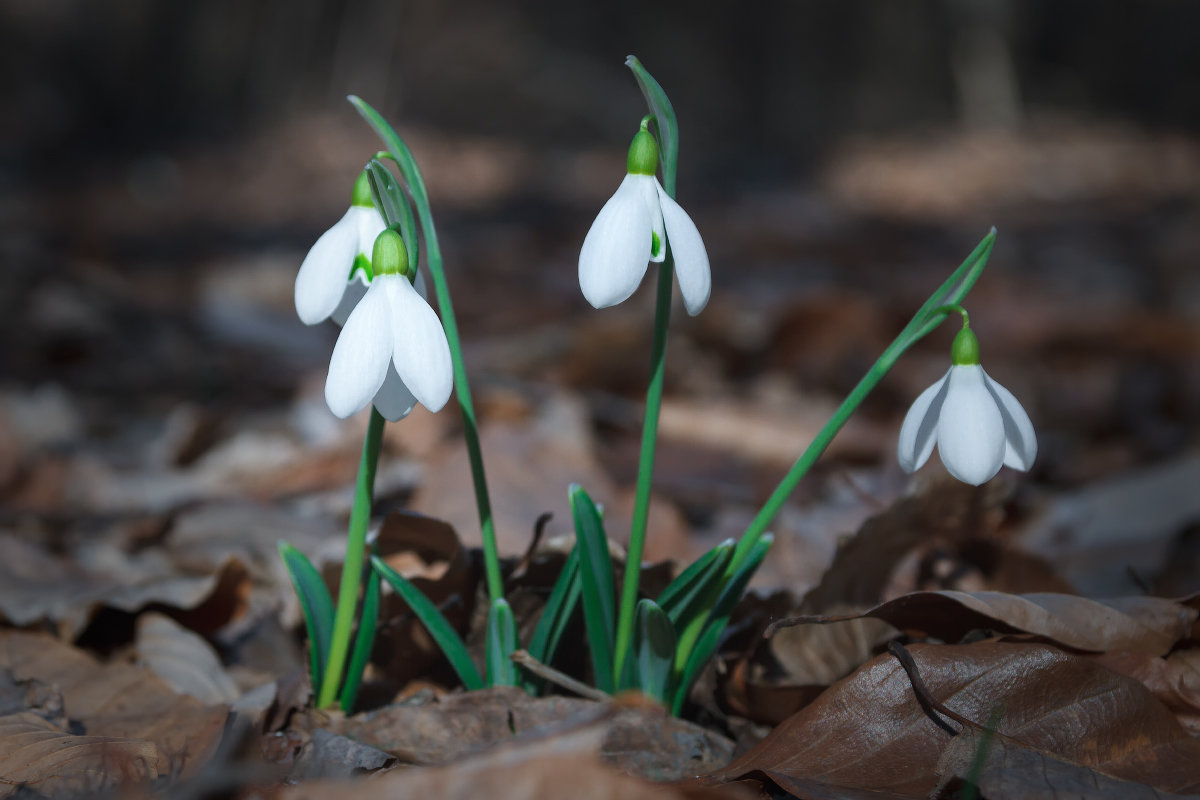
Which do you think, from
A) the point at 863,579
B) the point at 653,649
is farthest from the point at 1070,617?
the point at 653,649

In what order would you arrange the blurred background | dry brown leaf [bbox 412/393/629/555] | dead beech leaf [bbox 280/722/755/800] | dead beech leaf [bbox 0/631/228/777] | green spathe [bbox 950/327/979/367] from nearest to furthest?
dead beech leaf [bbox 280/722/755/800]
green spathe [bbox 950/327/979/367]
dead beech leaf [bbox 0/631/228/777]
dry brown leaf [bbox 412/393/629/555]
the blurred background

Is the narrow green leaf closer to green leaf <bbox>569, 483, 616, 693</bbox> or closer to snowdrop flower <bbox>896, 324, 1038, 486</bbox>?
green leaf <bbox>569, 483, 616, 693</bbox>

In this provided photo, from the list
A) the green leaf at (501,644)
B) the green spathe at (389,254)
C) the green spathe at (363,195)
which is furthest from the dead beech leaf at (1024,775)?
the green spathe at (363,195)

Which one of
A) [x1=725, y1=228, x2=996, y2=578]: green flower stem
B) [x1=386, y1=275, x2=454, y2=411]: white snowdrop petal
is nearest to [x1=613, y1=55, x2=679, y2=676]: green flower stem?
[x1=725, y1=228, x2=996, y2=578]: green flower stem

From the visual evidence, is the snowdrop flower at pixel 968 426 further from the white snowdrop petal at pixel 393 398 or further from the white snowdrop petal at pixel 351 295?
the white snowdrop petal at pixel 351 295

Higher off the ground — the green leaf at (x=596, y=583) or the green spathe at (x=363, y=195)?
the green spathe at (x=363, y=195)

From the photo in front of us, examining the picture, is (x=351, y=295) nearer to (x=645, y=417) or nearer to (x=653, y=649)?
(x=645, y=417)

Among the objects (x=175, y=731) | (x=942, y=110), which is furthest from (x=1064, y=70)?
(x=175, y=731)

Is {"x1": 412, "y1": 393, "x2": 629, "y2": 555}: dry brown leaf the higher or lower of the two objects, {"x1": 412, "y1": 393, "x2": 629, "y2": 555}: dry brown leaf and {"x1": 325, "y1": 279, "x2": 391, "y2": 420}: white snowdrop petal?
the lower
